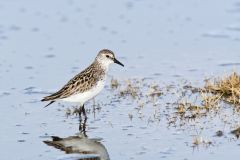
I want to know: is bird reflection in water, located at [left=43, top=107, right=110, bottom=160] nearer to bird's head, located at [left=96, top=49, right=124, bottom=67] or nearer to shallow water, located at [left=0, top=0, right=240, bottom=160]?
shallow water, located at [left=0, top=0, right=240, bottom=160]

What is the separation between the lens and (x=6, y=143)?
8633 millimetres

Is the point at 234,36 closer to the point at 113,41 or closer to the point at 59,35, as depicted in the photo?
the point at 113,41

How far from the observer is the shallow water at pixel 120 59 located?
27.9ft

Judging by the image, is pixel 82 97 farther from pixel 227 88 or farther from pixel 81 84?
pixel 227 88

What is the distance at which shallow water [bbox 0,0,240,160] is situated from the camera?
8.51m

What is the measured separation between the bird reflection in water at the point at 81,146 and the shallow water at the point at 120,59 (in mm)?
99

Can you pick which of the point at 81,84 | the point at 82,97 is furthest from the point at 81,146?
the point at 81,84

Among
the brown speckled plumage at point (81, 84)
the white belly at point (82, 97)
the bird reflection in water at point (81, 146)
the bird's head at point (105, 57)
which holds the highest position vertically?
the bird's head at point (105, 57)

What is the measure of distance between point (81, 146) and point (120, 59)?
13.4ft

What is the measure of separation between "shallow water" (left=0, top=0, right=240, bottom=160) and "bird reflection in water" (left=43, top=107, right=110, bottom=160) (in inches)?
3.9

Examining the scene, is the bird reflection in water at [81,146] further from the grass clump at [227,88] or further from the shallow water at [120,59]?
the grass clump at [227,88]

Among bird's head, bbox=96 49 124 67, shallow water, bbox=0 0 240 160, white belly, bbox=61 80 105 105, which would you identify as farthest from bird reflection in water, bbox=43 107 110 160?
bird's head, bbox=96 49 124 67

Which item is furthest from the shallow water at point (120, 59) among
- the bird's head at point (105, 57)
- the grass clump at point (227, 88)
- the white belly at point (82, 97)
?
the bird's head at point (105, 57)

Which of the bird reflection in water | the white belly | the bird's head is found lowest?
the bird reflection in water
